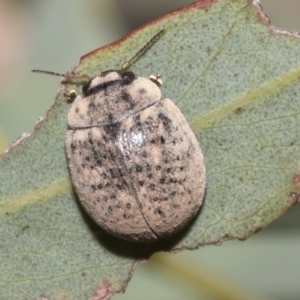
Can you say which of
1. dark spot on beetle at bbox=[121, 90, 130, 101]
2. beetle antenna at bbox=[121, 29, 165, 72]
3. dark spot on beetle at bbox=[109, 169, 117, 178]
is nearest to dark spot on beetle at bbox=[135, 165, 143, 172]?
dark spot on beetle at bbox=[109, 169, 117, 178]

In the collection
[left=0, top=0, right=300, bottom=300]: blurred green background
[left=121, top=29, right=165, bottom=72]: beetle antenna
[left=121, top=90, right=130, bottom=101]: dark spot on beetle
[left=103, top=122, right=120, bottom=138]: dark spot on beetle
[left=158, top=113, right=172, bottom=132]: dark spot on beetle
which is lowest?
[left=0, top=0, right=300, bottom=300]: blurred green background

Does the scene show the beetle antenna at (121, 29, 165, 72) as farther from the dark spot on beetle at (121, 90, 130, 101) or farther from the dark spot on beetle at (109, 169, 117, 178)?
A: the dark spot on beetle at (109, 169, 117, 178)

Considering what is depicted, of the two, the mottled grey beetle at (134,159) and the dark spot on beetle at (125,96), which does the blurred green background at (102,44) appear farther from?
the dark spot on beetle at (125,96)

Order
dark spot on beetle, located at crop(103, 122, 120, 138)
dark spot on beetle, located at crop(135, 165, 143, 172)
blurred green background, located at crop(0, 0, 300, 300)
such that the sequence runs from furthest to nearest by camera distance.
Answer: blurred green background, located at crop(0, 0, 300, 300)
dark spot on beetle, located at crop(103, 122, 120, 138)
dark spot on beetle, located at crop(135, 165, 143, 172)

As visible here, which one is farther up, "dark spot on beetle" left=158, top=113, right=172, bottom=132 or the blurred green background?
"dark spot on beetle" left=158, top=113, right=172, bottom=132

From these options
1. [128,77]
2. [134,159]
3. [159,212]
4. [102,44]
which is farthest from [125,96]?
[102,44]

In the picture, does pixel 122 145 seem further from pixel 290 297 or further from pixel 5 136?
pixel 290 297

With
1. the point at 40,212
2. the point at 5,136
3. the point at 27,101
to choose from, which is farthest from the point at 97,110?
the point at 27,101

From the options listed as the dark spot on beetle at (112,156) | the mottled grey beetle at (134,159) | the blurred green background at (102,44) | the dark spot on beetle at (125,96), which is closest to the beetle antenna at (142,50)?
the mottled grey beetle at (134,159)

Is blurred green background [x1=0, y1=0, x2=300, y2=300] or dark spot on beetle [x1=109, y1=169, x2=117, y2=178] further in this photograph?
blurred green background [x1=0, y1=0, x2=300, y2=300]
